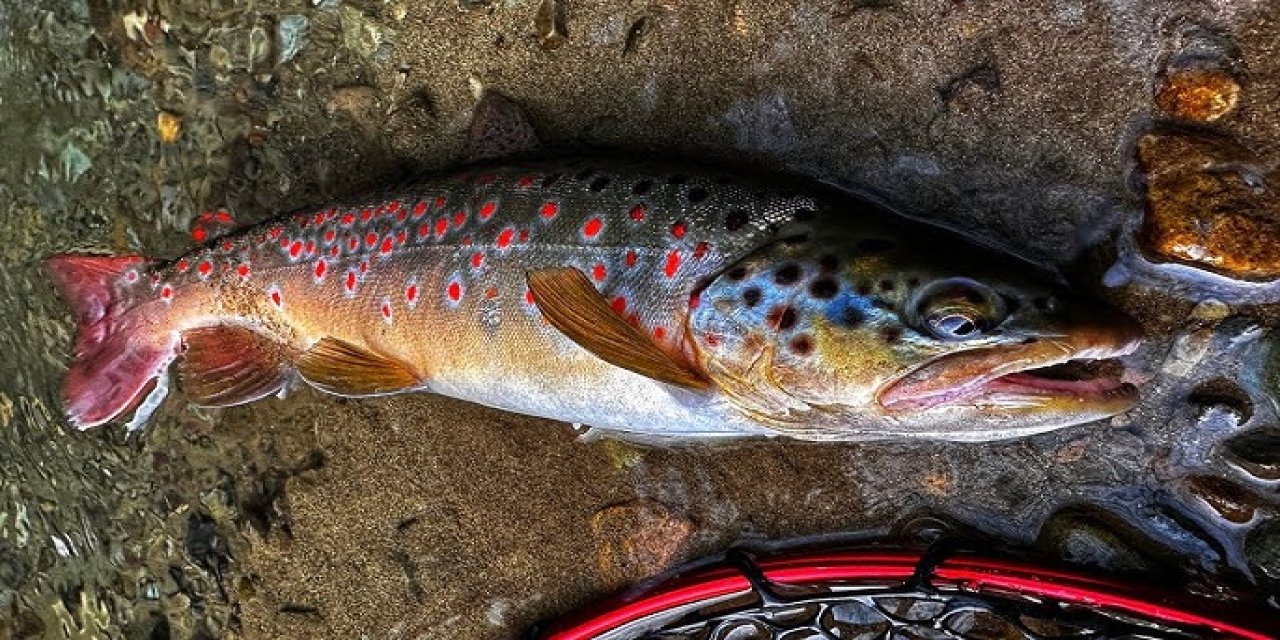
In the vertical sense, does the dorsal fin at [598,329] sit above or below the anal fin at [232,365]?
above

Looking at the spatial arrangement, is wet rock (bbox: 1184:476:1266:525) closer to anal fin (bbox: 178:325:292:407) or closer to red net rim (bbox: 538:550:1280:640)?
red net rim (bbox: 538:550:1280:640)

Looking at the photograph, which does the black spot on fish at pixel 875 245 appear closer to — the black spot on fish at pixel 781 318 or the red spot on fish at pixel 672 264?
the black spot on fish at pixel 781 318

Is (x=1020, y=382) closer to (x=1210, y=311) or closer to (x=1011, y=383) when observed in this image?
(x=1011, y=383)

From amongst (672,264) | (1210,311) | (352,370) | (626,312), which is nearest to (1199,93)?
(1210,311)

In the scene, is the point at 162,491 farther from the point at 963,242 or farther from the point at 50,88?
the point at 963,242

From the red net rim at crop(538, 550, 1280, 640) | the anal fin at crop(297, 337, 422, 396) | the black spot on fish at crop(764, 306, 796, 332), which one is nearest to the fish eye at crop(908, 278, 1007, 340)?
the black spot on fish at crop(764, 306, 796, 332)

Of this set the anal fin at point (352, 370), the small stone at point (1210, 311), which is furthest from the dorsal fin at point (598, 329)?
the small stone at point (1210, 311)

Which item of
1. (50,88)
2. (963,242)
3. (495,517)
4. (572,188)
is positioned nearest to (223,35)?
(50,88)
